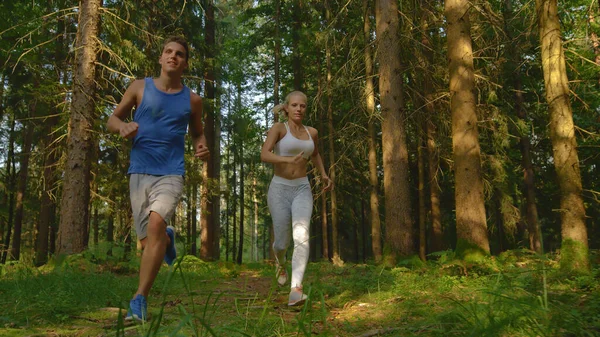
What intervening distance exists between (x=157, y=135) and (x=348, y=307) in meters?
2.50

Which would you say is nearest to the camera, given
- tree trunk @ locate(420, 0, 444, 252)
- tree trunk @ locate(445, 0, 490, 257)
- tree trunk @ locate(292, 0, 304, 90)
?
tree trunk @ locate(445, 0, 490, 257)

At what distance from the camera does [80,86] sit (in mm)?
8836

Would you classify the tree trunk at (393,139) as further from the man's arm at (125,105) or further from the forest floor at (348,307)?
the man's arm at (125,105)

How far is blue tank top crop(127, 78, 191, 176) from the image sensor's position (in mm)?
3854

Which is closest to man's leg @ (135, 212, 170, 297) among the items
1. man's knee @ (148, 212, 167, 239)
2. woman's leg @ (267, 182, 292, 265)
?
man's knee @ (148, 212, 167, 239)

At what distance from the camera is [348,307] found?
4.65 m

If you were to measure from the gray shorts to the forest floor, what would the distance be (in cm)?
56

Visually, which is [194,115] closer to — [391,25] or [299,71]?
[391,25]

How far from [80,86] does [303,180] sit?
228 inches

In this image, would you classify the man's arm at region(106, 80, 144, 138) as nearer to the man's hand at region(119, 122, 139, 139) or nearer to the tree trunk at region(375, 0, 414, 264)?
the man's hand at region(119, 122, 139, 139)

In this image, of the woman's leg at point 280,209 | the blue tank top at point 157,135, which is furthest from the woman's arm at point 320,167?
the blue tank top at point 157,135

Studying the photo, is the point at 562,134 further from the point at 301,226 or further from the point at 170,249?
the point at 170,249

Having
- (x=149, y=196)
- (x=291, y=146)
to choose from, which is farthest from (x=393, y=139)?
(x=149, y=196)

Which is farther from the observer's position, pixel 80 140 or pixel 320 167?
pixel 80 140
